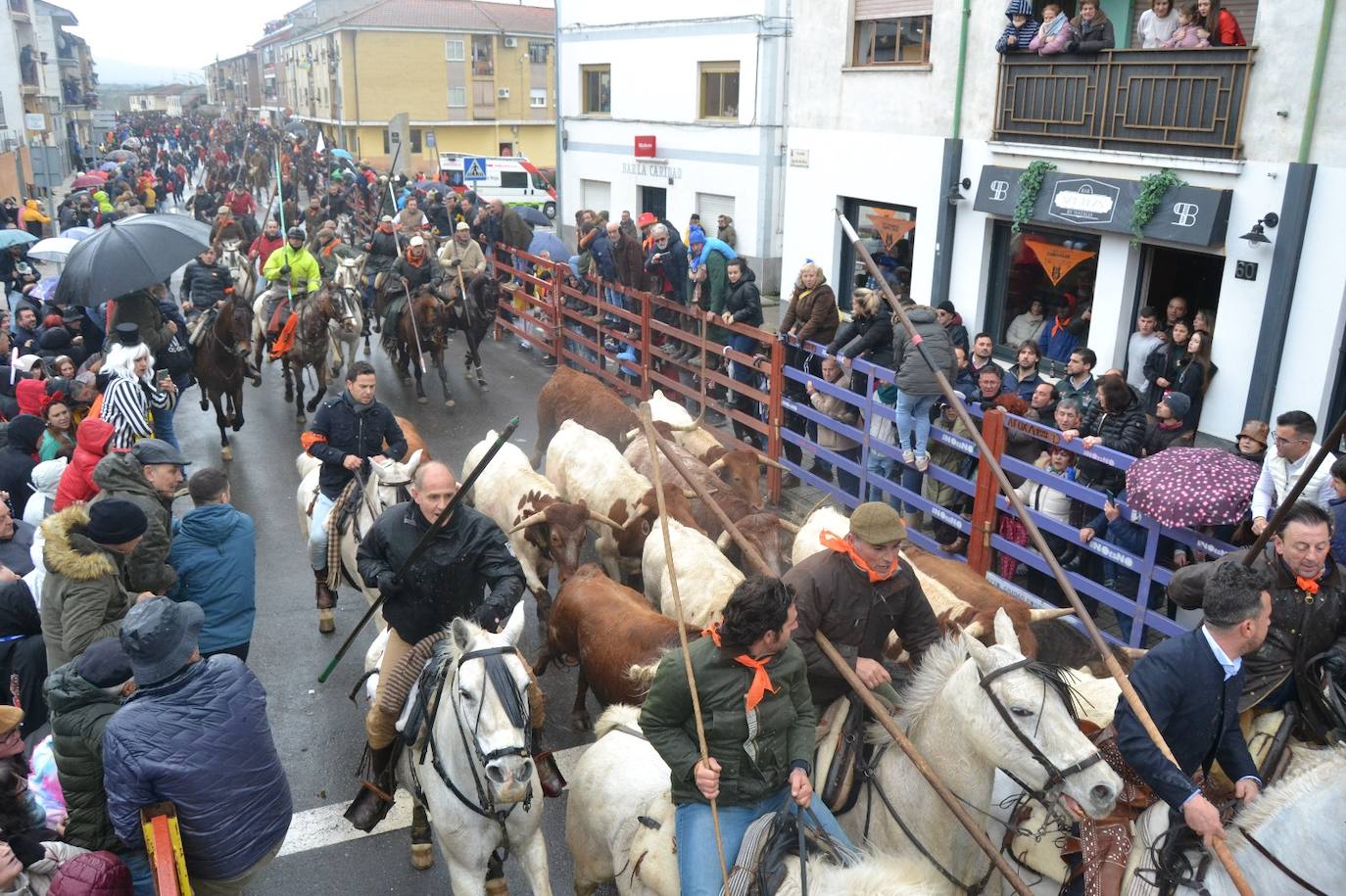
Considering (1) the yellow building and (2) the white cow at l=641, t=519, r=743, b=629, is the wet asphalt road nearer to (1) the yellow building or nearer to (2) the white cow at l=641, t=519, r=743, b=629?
(2) the white cow at l=641, t=519, r=743, b=629

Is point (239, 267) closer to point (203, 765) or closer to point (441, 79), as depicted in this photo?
point (203, 765)

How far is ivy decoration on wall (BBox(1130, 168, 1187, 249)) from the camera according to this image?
1105cm

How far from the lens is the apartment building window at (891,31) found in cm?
1459

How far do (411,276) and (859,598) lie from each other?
12756mm

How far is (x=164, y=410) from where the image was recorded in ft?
36.2

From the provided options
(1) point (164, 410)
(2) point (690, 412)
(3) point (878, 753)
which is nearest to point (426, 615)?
(3) point (878, 753)

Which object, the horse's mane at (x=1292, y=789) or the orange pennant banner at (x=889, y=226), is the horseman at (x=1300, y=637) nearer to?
the horse's mane at (x=1292, y=789)

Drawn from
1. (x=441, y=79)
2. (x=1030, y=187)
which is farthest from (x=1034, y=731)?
(x=441, y=79)

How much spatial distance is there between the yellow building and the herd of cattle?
46.7m

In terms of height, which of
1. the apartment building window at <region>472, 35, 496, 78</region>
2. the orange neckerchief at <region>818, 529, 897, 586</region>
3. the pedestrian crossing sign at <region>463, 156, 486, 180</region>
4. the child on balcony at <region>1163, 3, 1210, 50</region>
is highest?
the apartment building window at <region>472, 35, 496, 78</region>

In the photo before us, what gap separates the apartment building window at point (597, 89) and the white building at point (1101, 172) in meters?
9.23

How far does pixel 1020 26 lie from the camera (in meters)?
12.7

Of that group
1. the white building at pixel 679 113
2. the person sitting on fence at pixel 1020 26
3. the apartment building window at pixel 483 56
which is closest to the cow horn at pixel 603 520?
the person sitting on fence at pixel 1020 26

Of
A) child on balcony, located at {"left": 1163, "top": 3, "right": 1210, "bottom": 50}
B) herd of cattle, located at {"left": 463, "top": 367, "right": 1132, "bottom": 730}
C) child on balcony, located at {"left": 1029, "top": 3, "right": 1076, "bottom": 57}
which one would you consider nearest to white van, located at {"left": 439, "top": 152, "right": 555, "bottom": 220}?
child on balcony, located at {"left": 1029, "top": 3, "right": 1076, "bottom": 57}
